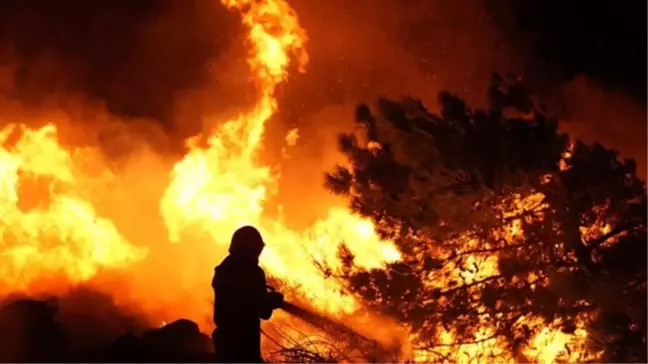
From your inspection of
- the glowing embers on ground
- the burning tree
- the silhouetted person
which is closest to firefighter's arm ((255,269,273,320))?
the silhouetted person

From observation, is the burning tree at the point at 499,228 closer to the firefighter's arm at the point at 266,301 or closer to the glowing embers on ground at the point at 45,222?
the firefighter's arm at the point at 266,301

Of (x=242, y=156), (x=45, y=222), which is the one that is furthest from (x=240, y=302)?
(x=45, y=222)

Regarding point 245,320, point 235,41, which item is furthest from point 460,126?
point 235,41

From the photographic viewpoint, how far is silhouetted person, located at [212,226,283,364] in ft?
21.5

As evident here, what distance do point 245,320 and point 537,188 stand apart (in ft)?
9.65

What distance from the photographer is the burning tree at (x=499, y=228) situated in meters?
6.96

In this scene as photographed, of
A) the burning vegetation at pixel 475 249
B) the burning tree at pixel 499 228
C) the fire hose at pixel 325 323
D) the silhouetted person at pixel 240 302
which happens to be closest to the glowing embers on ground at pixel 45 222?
the burning vegetation at pixel 475 249

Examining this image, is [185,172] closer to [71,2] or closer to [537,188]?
[71,2]

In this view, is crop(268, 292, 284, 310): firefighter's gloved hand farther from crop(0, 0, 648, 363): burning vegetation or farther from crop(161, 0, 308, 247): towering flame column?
crop(161, 0, 308, 247): towering flame column

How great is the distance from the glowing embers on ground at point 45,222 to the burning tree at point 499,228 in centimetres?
673

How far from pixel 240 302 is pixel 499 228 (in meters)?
2.65

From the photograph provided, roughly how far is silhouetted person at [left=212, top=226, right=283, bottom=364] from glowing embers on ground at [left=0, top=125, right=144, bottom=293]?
23.9 feet

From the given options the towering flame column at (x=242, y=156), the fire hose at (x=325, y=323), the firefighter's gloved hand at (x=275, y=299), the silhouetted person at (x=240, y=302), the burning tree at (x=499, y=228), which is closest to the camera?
the silhouetted person at (x=240, y=302)

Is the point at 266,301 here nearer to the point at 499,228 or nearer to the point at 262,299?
the point at 262,299
